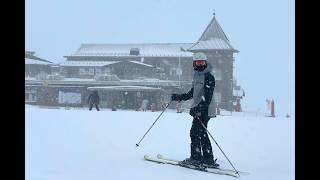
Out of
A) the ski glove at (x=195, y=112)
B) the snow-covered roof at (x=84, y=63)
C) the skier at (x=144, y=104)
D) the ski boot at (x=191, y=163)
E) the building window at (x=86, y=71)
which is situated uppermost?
the snow-covered roof at (x=84, y=63)

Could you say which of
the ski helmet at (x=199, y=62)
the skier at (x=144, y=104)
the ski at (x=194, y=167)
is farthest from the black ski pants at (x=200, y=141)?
the skier at (x=144, y=104)

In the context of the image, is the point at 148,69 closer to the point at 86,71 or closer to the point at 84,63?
the point at 86,71

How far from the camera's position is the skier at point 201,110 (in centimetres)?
529

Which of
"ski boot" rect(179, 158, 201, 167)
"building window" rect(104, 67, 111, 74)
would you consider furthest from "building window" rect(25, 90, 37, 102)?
"ski boot" rect(179, 158, 201, 167)

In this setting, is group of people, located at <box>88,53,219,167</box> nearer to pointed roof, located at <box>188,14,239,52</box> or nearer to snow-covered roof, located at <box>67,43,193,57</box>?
pointed roof, located at <box>188,14,239,52</box>

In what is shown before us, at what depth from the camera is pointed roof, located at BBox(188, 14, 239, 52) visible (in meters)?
39.5

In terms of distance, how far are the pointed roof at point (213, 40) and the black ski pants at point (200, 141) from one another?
3421 centimetres

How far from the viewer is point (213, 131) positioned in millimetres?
9758

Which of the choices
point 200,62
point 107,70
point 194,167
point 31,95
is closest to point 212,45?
point 107,70

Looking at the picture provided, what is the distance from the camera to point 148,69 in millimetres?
39938

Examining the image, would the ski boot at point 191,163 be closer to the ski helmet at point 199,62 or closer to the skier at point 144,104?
the ski helmet at point 199,62
